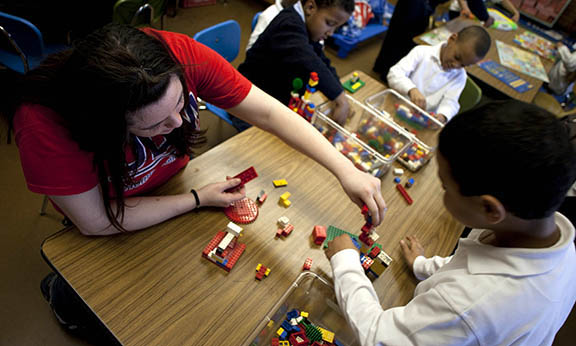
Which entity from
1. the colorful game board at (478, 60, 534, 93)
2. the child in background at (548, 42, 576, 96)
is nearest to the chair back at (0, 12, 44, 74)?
the colorful game board at (478, 60, 534, 93)

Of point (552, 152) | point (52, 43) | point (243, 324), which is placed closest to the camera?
point (552, 152)

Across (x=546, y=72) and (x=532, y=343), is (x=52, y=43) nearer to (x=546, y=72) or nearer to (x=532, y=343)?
(x=532, y=343)

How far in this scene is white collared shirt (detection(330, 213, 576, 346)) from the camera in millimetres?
726

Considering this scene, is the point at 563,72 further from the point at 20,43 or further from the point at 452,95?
the point at 20,43

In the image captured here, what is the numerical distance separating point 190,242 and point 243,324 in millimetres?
294

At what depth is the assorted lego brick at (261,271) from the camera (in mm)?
957

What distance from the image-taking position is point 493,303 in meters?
0.72

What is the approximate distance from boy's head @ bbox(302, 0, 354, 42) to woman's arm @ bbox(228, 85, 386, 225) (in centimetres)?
74

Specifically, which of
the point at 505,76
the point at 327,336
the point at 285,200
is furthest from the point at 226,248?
the point at 505,76

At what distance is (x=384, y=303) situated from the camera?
3.26 feet

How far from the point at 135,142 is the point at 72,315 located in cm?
90

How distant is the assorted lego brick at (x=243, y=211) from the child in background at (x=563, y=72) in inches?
133

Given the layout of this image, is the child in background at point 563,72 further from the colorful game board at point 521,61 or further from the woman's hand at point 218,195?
the woman's hand at point 218,195

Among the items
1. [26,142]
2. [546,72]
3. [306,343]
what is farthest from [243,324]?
[546,72]
